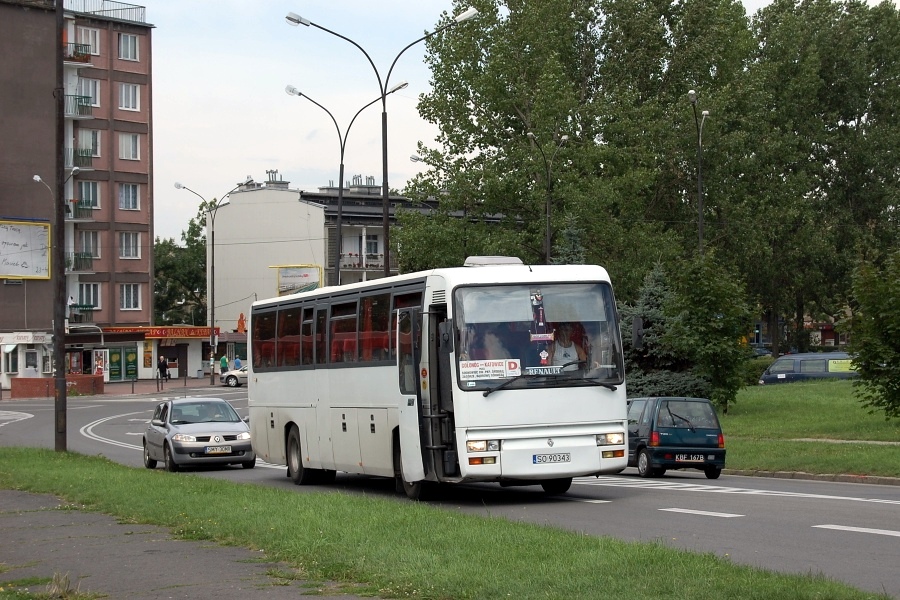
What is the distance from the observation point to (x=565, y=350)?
1744 centimetres

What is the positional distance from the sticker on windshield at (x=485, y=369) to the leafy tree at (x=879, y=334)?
14.9 meters

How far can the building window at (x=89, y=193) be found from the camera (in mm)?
84875

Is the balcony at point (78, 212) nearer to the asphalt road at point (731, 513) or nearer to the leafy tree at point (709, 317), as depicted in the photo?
the leafy tree at point (709, 317)

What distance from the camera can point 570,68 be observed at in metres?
66.5

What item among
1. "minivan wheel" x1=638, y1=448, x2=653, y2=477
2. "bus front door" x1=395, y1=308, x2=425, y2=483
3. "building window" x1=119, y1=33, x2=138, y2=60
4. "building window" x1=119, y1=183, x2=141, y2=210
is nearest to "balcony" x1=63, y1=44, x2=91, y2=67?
"building window" x1=119, y1=33, x2=138, y2=60

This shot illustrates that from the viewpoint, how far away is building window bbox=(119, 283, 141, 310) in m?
87.6

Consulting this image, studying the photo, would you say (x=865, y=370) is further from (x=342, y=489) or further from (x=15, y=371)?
(x=15, y=371)

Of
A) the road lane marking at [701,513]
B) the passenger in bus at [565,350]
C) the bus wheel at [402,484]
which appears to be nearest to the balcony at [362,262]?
the bus wheel at [402,484]

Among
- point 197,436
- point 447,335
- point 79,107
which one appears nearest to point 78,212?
point 79,107

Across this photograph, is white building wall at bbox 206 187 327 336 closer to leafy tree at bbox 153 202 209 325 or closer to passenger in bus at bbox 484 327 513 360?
leafy tree at bbox 153 202 209 325

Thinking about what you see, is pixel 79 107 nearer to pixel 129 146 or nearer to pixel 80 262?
pixel 129 146

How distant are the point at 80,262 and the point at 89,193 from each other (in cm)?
450

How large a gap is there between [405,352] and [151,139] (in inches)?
2861

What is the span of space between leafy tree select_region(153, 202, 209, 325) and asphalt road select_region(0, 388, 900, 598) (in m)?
96.7
